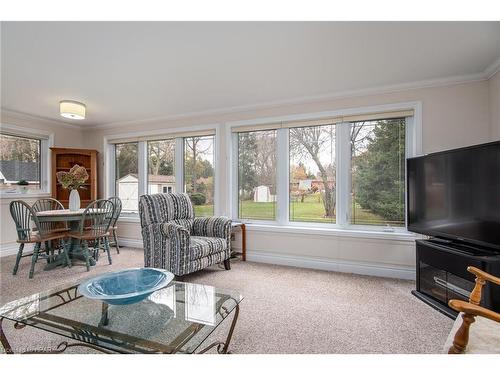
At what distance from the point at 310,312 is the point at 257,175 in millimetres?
2195

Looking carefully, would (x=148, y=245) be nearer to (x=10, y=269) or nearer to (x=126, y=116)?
(x=10, y=269)

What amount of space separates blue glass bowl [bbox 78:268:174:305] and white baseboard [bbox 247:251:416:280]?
215 cm

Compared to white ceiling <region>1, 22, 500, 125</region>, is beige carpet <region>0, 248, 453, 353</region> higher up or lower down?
lower down

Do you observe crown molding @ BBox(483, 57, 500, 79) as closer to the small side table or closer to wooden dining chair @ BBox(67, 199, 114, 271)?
the small side table

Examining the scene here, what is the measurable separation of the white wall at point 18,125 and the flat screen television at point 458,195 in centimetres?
570

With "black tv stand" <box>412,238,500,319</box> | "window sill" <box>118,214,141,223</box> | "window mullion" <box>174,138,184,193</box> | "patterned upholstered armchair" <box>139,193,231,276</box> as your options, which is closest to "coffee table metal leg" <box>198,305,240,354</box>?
"patterned upholstered armchair" <box>139,193,231,276</box>

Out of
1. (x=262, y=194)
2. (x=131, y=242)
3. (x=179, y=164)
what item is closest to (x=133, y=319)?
(x=262, y=194)

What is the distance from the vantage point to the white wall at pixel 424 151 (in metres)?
2.84

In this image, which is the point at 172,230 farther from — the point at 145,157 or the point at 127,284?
the point at 145,157

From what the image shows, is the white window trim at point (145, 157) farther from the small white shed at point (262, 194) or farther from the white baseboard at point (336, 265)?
the white baseboard at point (336, 265)

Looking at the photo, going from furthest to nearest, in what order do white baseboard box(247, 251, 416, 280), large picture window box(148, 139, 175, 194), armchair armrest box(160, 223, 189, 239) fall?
large picture window box(148, 139, 175, 194) < white baseboard box(247, 251, 416, 280) < armchair armrest box(160, 223, 189, 239)

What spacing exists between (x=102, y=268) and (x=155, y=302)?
230 cm

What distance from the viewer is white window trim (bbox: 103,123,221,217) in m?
4.11

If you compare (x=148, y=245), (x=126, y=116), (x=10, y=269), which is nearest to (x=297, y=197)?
(x=148, y=245)
